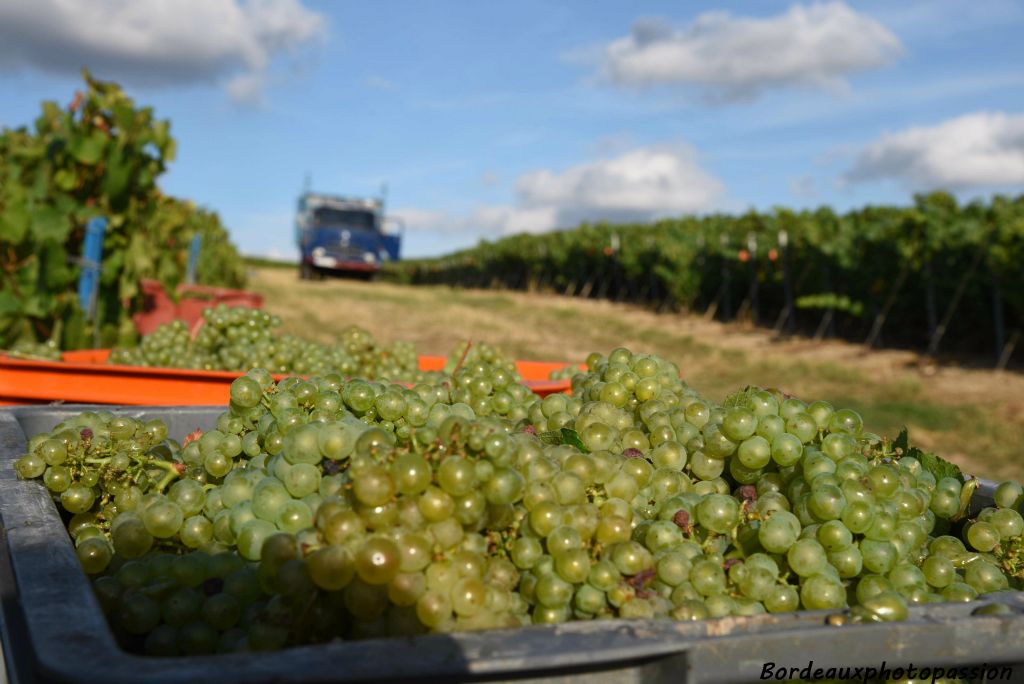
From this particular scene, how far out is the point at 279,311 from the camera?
19.8 meters

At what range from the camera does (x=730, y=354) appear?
1521 cm

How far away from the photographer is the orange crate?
2.95 metres

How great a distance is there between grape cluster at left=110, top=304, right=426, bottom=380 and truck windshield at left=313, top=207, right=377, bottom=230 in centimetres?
2880

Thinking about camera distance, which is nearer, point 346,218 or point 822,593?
point 822,593

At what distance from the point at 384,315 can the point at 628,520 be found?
65.4ft

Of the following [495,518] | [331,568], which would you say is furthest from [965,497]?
[331,568]

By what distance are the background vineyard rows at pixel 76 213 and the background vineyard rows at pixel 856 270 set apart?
474 inches

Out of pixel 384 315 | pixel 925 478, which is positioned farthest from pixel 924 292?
pixel 925 478

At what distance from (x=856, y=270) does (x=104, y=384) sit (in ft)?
51.7

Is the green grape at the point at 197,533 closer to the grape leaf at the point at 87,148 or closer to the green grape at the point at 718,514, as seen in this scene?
the green grape at the point at 718,514

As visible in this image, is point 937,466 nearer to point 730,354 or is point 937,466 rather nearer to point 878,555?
point 878,555

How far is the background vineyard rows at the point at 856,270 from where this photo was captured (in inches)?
553

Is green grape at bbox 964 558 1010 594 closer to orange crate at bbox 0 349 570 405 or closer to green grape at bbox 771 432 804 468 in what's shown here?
green grape at bbox 771 432 804 468

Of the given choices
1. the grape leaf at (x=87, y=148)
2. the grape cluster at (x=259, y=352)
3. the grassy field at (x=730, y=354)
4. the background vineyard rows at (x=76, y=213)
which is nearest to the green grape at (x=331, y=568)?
the grape cluster at (x=259, y=352)
